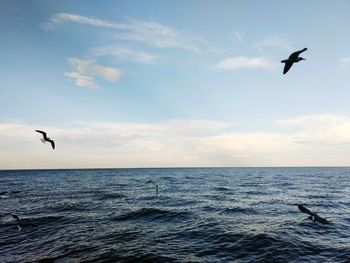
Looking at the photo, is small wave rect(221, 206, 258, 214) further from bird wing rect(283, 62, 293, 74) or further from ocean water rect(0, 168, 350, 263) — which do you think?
bird wing rect(283, 62, 293, 74)

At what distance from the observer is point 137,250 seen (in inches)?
673

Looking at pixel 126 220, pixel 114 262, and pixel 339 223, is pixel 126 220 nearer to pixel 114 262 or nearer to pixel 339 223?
pixel 114 262

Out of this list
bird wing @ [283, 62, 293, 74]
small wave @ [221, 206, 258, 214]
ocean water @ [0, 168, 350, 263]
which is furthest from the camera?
small wave @ [221, 206, 258, 214]

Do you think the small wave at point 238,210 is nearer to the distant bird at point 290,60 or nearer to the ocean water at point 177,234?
the ocean water at point 177,234

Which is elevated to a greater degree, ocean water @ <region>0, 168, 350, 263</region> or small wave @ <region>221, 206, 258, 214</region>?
small wave @ <region>221, 206, 258, 214</region>

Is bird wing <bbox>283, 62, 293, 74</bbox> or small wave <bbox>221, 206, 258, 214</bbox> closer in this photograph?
bird wing <bbox>283, 62, 293, 74</bbox>

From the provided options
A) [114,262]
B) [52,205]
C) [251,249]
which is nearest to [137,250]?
[114,262]

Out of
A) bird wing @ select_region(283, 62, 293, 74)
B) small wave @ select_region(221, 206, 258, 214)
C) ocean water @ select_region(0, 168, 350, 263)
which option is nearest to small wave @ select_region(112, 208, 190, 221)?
ocean water @ select_region(0, 168, 350, 263)

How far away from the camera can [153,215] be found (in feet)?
90.0

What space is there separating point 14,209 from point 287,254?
2916cm

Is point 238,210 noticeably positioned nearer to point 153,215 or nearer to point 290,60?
point 153,215

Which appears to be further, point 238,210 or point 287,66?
point 238,210

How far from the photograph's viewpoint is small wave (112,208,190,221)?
26.2m

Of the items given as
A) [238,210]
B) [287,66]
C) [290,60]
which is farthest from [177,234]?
[290,60]
